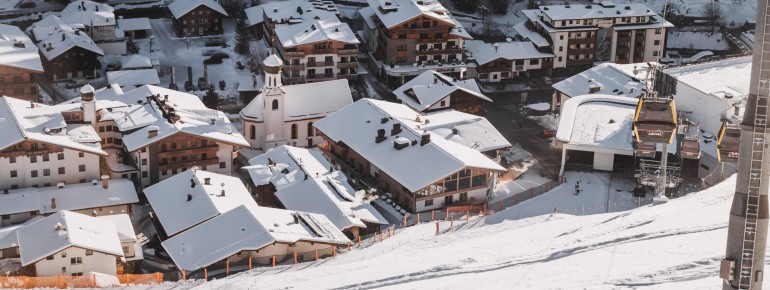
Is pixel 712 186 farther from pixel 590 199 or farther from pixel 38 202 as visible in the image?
pixel 38 202

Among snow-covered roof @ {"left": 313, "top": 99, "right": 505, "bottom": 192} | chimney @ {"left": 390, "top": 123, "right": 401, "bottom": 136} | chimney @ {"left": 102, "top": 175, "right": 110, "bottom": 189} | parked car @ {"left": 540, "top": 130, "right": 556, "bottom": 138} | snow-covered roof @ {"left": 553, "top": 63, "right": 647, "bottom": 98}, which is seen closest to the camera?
chimney @ {"left": 102, "top": 175, "right": 110, "bottom": 189}

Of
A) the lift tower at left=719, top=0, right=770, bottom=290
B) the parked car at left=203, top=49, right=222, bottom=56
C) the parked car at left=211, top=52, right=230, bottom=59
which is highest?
the lift tower at left=719, top=0, right=770, bottom=290

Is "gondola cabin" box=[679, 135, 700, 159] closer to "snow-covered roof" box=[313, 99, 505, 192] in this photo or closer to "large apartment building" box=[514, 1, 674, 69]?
"snow-covered roof" box=[313, 99, 505, 192]

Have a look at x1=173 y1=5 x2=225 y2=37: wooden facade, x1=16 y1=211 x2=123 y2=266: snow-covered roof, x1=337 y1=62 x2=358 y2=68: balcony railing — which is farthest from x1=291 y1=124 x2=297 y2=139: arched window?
x1=173 y1=5 x2=225 y2=37: wooden facade

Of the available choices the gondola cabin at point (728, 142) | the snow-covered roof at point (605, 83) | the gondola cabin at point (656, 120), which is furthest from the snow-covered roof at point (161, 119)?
the gondola cabin at point (728, 142)

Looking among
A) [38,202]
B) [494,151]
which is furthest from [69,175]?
[494,151]

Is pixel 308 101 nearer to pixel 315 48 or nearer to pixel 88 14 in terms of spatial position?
pixel 315 48

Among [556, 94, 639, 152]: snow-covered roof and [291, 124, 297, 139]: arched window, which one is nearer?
[556, 94, 639, 152]: snow-covered roof
